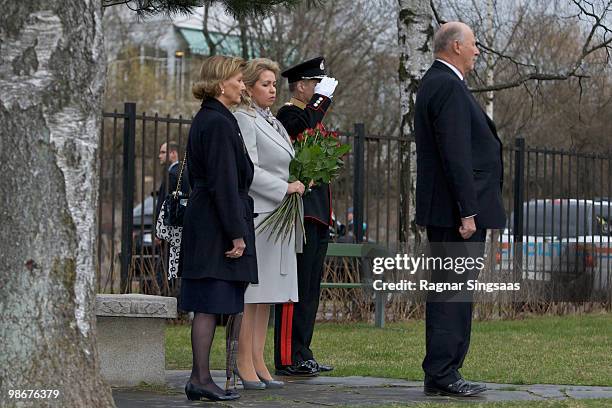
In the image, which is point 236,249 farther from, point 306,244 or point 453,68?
point 306,244

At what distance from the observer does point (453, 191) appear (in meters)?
6.91

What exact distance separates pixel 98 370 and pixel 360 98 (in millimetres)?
30436

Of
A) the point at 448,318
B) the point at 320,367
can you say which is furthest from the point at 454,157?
the point at 320,367

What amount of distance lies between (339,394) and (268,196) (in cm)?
128

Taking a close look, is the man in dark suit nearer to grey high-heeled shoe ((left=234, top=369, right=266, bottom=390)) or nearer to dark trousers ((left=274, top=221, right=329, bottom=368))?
grey high-heeled shoe ((left=234, top=369, right=266, bottom=390))

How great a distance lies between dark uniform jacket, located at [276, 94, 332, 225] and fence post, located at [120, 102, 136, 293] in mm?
4203

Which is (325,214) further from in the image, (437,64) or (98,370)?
(98,370)

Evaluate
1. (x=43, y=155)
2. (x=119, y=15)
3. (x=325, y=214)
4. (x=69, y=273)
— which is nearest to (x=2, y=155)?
(x=43, y=155)

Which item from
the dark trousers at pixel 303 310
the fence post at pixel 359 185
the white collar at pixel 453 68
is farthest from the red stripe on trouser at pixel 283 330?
the fence post at pixel 359 185

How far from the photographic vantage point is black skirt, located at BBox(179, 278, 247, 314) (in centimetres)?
673

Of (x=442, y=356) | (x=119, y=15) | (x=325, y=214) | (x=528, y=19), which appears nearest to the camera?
(x=442, y=356)

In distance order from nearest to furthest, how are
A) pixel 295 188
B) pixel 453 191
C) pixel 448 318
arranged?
pixel 453 191
pixel 448 318
pixel 295 188

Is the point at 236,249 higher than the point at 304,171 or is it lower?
lower

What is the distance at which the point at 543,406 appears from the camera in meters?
6.35
